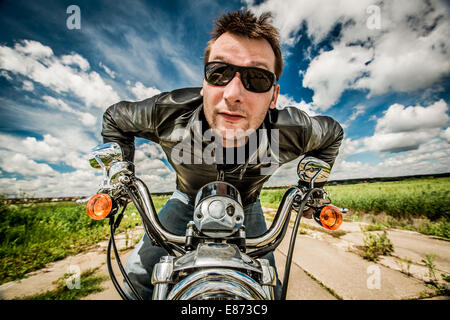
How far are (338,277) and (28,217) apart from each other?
660 centimetres

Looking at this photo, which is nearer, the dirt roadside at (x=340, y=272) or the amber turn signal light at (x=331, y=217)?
the amber turn signal light at (x=331, y=217)

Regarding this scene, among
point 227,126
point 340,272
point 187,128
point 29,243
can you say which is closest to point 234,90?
point 227,126

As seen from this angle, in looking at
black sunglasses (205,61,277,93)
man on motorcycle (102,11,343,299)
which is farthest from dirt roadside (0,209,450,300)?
black sunglasses (205,61,277,93)

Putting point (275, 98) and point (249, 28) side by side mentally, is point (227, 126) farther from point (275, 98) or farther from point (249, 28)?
point (249, 28)

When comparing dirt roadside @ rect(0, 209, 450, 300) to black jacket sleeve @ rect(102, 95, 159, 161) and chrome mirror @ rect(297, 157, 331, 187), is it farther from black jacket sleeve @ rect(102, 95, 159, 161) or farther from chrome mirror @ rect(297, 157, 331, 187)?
black jacket sleeve @ rect(102, 95, 159, 161)

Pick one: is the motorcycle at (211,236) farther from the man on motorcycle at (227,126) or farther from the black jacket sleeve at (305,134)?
the black jacket sleeve at (305,134)

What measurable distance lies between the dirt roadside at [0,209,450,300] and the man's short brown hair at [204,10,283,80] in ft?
7.74

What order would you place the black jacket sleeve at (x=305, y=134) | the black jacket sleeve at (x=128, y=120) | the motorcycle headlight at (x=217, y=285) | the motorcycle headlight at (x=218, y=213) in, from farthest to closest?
the black jacket sleeve at (x=305, y=134)
the black jacket sleeve at (x=128, y=120)
the motorcycle headlight at (x=218, y=213)
the motorcycle headlight at (x=217, y=285)

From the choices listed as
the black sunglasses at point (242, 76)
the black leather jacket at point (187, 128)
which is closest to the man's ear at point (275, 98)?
the black leather jacket at point (187, 128)

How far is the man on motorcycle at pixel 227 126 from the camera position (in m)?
1.45

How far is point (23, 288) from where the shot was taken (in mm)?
2012

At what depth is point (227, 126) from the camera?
4.49 ft

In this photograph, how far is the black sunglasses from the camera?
1448 mm

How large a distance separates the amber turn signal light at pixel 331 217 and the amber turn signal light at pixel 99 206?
1.08 metres
